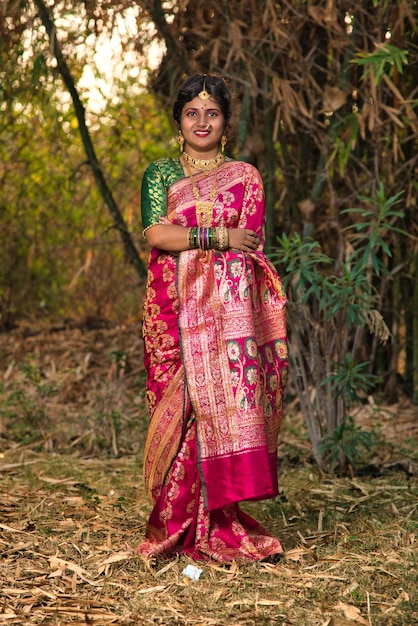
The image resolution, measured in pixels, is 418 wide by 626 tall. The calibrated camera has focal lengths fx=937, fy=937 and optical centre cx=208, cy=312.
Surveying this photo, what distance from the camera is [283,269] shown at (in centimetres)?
519

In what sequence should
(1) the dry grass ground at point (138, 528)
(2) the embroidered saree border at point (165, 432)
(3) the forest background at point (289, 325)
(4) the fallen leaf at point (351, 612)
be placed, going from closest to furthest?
1. (4) the fallen leaf at point (351, 612)
2. (1) the dry grass ground at point (138, 528)
3. (3) the forest background at point (289, 325)
4. (2) the embroidered saree border at point (165, 432)

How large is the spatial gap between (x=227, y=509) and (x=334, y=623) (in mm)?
707

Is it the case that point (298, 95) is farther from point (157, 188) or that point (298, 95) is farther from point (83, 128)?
point (157, 188)

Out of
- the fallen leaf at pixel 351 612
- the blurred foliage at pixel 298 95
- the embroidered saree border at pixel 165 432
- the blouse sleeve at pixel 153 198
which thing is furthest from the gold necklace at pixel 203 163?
the fallen leaf at pixel 351 612

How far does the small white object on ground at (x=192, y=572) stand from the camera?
118 inches

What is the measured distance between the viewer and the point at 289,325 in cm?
452

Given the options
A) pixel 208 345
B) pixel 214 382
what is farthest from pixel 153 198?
pixel 214 382

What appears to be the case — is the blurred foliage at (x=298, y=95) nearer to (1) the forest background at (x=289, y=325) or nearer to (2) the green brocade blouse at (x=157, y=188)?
(1) the forest background at (x=289, y=325)

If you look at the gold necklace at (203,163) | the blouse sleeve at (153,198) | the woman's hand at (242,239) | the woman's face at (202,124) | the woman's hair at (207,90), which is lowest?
the woman's hand at (242,239)

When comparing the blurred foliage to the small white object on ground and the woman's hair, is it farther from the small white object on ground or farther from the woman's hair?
the small white object on ground

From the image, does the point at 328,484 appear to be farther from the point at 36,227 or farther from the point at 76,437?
the point at 36,227

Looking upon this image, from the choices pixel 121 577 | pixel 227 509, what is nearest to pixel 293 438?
pixel 227 509

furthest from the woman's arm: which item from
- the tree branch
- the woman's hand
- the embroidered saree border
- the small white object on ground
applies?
the tree branch

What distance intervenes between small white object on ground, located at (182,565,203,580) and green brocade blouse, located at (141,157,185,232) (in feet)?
3.72
